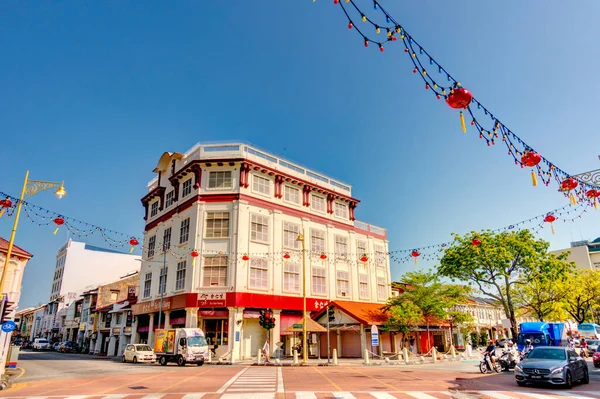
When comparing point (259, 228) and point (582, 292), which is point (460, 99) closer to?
point (259, 228)

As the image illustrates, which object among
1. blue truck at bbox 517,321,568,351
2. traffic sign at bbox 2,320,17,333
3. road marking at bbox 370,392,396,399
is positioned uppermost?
traffic sign at bbox 2,320,17,333

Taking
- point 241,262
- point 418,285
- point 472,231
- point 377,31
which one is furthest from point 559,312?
point 377,31

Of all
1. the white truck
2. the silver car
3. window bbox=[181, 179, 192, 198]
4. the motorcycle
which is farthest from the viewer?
window bbox=[181, 179, 192, 198]

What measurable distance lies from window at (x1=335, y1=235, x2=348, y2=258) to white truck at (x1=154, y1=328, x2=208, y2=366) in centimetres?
1650

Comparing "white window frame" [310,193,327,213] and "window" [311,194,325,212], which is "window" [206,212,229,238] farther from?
"window" [311,194,325,212]

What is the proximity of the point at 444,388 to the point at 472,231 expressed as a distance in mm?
25846

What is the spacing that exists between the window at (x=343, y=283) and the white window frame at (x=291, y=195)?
8164mm

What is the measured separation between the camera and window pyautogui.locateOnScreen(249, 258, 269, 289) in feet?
107

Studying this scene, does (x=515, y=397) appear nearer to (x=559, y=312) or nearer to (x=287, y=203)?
(x=287, y=203)

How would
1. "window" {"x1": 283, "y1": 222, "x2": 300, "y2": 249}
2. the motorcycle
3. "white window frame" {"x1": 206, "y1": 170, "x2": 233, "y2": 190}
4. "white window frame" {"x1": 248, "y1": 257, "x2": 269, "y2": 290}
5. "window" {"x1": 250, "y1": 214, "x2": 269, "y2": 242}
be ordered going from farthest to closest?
"window" {"x1": 283, "y1": 222, "x2": 300, "y2": 249}, "white window frame" {"x1": 206, "y1": 170, "x2": 233, "y2": 190}, "window" {"x1": 250, "y1": 214, "x2": 269, "y2": 242}, "white window frame" {"x1": 248, "y1": 257, "x2": 269, "y2": 290}, the motorcycle

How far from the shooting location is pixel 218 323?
104ft

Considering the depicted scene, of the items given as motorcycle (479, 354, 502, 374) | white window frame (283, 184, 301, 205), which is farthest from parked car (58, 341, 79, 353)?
motorcycle (479, 354, 502, 374)

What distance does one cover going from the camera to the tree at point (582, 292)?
4516 centimetres

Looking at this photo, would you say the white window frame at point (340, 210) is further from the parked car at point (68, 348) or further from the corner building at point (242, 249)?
the parked car at point (68, 348)
